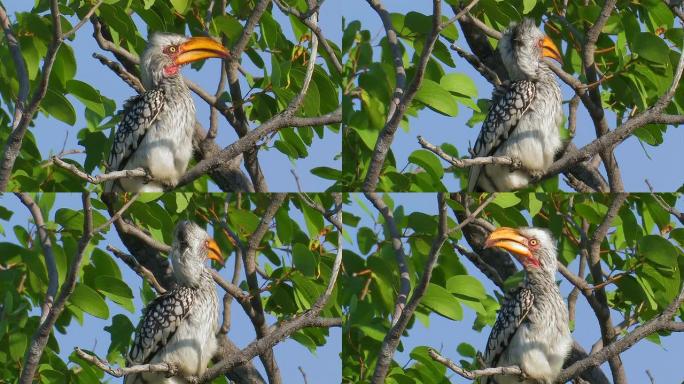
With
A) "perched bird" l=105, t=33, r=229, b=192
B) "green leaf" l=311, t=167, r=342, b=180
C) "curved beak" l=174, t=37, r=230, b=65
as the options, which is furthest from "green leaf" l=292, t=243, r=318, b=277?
"curved beak" l=174, t=37, r=230, b=65

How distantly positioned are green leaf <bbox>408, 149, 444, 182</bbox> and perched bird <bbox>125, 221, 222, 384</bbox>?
2.67 feet

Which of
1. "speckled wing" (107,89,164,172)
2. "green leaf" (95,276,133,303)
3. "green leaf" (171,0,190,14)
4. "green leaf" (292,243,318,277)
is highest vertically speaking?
"green leaf" (171,0,190,14)

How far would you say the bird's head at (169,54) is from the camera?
4.59 metres

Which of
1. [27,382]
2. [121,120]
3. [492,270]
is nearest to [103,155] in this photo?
[121,120]

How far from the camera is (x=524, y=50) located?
14.8 ft

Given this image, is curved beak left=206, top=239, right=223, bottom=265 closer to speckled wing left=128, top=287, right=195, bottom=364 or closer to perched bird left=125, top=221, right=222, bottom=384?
perched bird left=125, top=221, right=222, bottom=384

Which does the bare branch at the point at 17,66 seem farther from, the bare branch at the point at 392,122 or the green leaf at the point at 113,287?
the bare branch at the point at 392,122

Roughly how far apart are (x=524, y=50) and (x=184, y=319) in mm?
1570

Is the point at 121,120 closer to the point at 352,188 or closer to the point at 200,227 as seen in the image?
the point at 200,227

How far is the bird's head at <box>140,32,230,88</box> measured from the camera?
15.1 feet

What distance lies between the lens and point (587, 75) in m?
4.89

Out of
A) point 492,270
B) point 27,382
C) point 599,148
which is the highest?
point 599,148

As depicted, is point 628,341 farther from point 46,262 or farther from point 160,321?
point 46,262

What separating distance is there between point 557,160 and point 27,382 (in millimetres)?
2140
